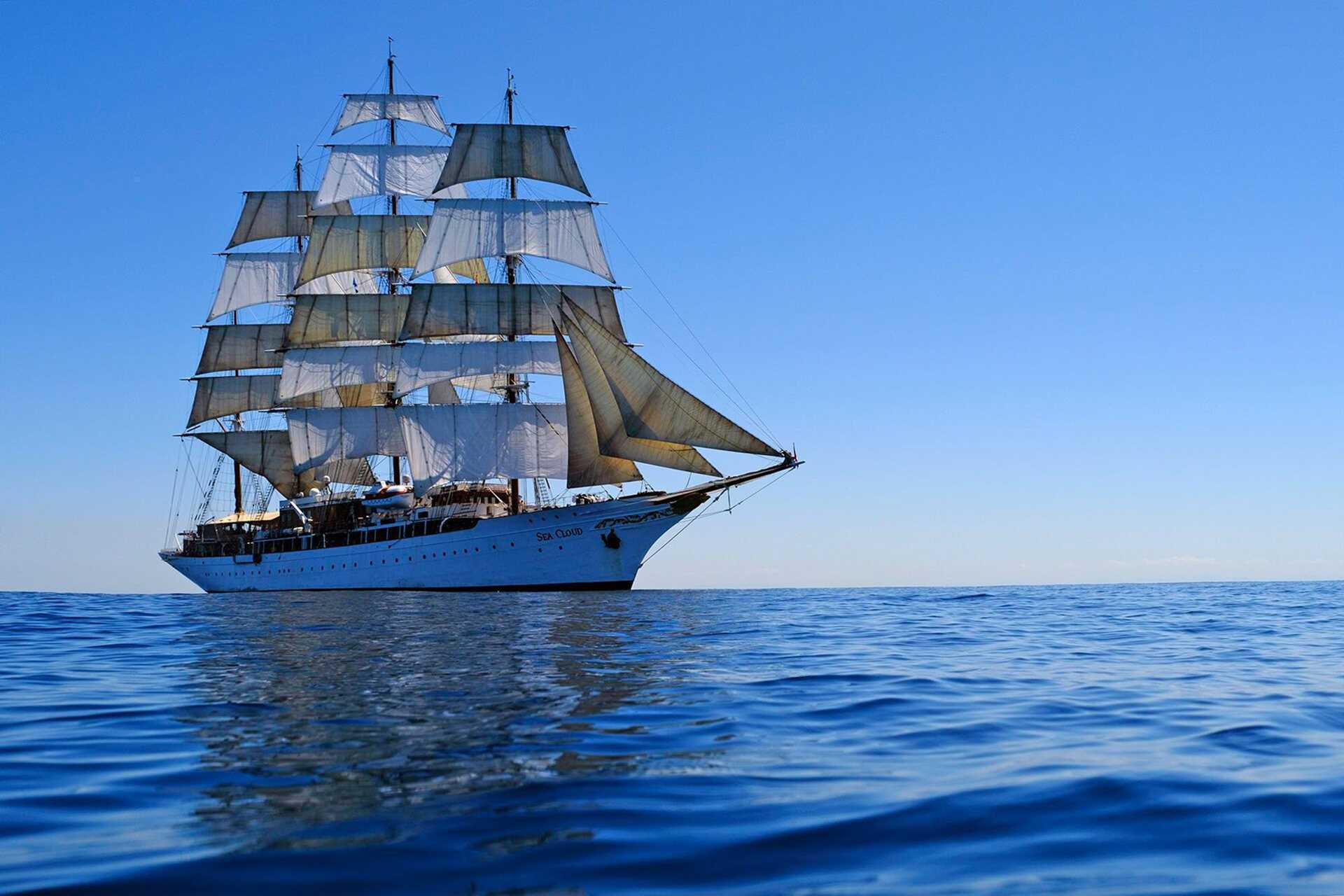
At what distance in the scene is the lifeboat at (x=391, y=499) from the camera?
71062 millimetres

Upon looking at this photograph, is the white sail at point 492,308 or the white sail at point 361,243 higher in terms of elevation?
the white sail at point 361,243

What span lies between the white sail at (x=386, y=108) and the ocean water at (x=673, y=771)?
72769mm

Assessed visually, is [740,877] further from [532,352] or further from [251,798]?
[532,352]

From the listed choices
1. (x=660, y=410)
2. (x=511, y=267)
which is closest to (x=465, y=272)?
(x=511, y=267)

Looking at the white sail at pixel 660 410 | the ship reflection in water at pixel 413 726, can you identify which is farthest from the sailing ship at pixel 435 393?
the ship reflection in water at pixel 413 726

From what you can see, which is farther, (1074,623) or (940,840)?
(1074,623)

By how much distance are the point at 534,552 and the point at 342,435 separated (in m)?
20.5

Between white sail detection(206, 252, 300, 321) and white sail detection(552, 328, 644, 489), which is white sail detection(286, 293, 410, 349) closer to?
white sail detection(206, 252, 300, 321)

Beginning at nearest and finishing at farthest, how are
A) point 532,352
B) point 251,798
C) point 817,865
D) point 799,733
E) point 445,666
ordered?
point 817,865, point 251,798, point 799,733, point 445,666, point 532,352

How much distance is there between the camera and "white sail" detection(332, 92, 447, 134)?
8550 centimetres

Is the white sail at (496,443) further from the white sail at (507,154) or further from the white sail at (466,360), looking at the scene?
the white sail at (507,154)

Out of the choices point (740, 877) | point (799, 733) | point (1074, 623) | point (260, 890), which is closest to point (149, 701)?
point (799, 733)

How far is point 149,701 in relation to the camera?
12914 millimetres

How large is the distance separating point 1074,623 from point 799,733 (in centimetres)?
1995
